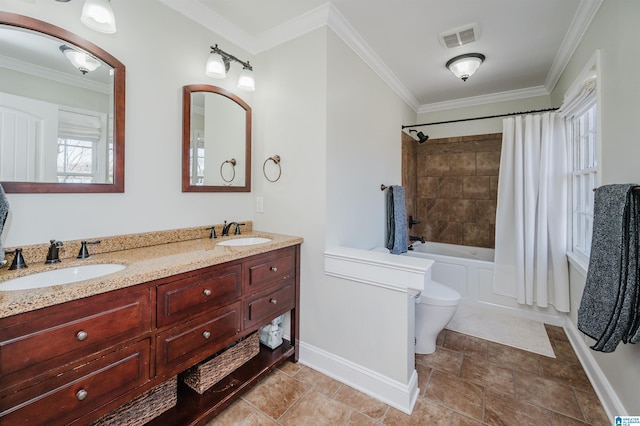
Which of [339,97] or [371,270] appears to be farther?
[339,97]

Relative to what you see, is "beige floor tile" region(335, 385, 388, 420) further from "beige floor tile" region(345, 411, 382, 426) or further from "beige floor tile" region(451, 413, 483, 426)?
"beige floor tile" region(451, 413, 483, 426)

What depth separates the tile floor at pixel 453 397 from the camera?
151 centimetres

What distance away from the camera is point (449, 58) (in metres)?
2.52

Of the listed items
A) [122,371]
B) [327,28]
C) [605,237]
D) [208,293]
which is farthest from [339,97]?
[122,371]

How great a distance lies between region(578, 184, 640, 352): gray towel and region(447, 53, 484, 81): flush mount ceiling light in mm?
1609

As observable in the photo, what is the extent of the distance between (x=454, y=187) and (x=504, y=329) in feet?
6.23

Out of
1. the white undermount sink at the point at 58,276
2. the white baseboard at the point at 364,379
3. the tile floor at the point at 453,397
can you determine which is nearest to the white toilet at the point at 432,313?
the tile floor at the point at 453,397

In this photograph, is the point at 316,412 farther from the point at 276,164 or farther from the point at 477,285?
the point at 477,285

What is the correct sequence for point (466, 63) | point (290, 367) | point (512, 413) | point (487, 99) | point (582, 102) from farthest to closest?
1. point (487, 99)
2. point (466, 63)
3. point (582, 102)
4. point (290, 367)
5. point (512, 413)

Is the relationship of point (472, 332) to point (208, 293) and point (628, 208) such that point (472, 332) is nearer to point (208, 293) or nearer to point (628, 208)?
point (628, 208)

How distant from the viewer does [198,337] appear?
4.43 ft

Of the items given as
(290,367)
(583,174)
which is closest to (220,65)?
(290,367)

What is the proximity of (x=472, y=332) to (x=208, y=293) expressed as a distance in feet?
7.62

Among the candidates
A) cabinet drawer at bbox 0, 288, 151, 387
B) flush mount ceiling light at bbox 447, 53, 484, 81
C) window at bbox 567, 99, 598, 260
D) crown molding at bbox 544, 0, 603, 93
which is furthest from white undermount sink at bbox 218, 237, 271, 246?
crown molding at bbox 544, 0, 603, 93
